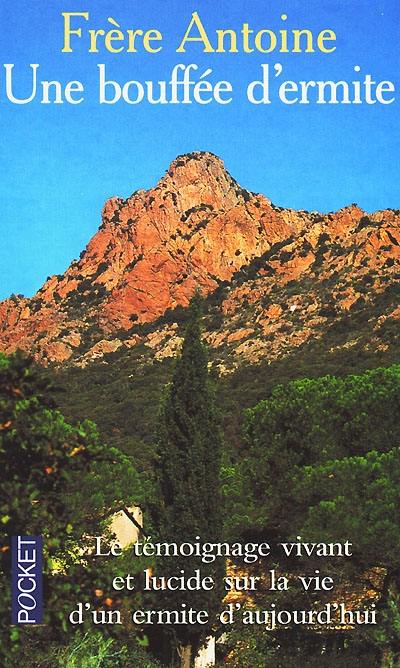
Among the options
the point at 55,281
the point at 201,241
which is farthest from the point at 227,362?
the point at 55,281

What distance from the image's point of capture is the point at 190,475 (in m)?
10.5

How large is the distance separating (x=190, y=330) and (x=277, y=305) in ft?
105

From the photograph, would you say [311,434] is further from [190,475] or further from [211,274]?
[211,274]

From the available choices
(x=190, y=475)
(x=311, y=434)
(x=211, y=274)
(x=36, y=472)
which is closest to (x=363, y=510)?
(x=311, y=434)

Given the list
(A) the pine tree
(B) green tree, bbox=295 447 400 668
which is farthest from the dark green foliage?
(A) the pine tree

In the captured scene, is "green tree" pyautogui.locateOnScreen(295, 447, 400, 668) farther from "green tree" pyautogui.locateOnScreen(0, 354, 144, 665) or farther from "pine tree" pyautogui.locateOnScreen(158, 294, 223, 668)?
"green tree" pyautogui.locateOnScreen(0, 354, 144, 665)

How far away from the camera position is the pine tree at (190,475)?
10.2 meters

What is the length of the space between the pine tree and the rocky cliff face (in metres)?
25.6

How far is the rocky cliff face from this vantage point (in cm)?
4144

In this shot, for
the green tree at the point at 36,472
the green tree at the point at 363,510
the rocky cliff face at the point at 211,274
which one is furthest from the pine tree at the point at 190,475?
the rocky cliff face at the point at 211,274

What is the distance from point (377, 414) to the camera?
38.6ft

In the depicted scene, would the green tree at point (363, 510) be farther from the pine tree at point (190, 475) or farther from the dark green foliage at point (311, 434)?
the pine tree at point (190, 475)

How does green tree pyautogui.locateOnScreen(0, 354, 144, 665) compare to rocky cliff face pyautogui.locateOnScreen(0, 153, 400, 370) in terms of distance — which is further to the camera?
rocky cliff face pyautogui.locateOnScreen(0, 153, 400, 370)

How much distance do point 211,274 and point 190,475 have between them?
41346 mm
